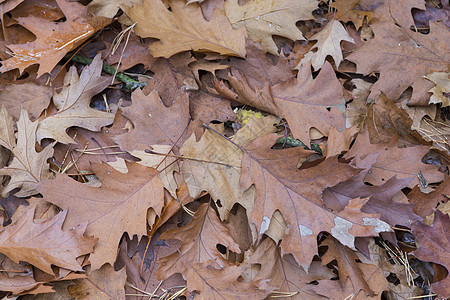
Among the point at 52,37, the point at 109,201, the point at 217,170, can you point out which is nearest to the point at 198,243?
the point at 217,170

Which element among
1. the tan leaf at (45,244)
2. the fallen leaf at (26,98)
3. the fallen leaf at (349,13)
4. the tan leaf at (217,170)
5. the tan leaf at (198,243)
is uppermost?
the fallen leaf at (349,13)

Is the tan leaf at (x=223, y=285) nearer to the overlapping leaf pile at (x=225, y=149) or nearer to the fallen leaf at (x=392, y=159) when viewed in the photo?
the overlapping leaf pile at (x=225, y=149)

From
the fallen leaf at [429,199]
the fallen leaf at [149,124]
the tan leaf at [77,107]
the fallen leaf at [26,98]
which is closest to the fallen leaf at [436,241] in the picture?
the fallen leaf at [429,199]

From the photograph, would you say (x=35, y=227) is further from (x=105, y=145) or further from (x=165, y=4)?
(x=165, y=4)

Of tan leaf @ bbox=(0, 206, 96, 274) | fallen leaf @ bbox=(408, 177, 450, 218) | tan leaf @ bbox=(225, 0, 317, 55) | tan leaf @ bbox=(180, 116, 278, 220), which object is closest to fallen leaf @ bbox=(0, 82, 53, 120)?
tan leaf @ bbox=(0, 206, 96, 274)

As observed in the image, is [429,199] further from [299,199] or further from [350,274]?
[299,199]

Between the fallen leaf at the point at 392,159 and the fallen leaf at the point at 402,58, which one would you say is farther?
the fallen leaf at the point at 402,58

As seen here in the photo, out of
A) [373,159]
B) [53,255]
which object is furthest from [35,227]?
[373,159]

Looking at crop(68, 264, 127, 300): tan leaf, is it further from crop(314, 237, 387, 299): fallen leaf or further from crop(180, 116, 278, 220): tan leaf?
crop(314, 237, 387, 299): fallen leaf
